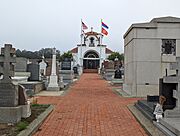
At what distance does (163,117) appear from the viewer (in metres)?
8.13

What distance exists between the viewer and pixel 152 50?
659 inches

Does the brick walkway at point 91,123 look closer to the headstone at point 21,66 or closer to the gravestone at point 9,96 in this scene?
the gravestone at point 9,96

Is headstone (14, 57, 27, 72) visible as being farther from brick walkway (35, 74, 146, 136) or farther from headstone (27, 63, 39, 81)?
brick walkway (35, 74, 146, 136)

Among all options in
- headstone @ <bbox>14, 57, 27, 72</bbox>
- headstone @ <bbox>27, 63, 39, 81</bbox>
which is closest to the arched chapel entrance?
headstone @ <bbox>14, 57, 27, 72</bbox>

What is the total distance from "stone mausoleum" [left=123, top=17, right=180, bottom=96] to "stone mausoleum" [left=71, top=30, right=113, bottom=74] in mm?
63909

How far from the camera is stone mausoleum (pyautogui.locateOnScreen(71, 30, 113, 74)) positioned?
81125mm

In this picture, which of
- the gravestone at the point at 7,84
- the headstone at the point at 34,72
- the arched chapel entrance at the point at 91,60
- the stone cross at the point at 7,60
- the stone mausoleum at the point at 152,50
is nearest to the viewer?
the gravestone at the point at 7,84

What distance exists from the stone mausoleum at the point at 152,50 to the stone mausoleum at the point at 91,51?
63909 millimetres

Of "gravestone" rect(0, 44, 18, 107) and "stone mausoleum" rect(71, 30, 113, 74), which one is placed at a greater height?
"stone mausoleum" rect(71, 30, 113, 74)

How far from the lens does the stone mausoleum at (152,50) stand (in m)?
16.6

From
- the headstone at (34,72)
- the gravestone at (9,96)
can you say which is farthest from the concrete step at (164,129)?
the headstone at (34,72)

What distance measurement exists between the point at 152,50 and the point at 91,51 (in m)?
66.4

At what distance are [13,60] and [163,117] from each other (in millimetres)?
4423

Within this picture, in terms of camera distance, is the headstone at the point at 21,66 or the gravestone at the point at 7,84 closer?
the gravestone at the point at 7,84
